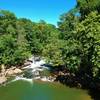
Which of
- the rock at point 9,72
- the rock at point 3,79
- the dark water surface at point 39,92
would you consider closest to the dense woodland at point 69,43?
the rock at point 9,72

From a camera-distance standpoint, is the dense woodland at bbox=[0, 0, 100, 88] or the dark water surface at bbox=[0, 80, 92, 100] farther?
the dark water surface at bbox=[0, 80, 92, 100]

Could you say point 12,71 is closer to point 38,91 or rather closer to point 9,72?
point 9,72

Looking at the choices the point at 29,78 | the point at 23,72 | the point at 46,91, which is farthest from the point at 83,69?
the point at 23,72

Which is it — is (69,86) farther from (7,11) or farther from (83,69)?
(7,11)

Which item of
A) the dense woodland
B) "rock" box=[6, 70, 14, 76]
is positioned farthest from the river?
"rock" box=[6, 70, 14, 76]

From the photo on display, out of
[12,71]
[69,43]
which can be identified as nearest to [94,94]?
[69,43]

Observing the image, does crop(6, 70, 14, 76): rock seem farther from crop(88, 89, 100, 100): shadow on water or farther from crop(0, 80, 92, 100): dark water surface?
crop(88, 89, 100, 100): shadow on water

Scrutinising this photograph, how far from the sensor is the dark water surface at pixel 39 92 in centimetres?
3419

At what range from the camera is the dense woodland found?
3200cm

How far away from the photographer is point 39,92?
120 feet

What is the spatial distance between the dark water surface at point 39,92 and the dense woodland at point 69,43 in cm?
328

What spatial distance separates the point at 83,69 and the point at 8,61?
18.4 m

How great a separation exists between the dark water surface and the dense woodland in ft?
10.8

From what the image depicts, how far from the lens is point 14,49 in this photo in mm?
51062
